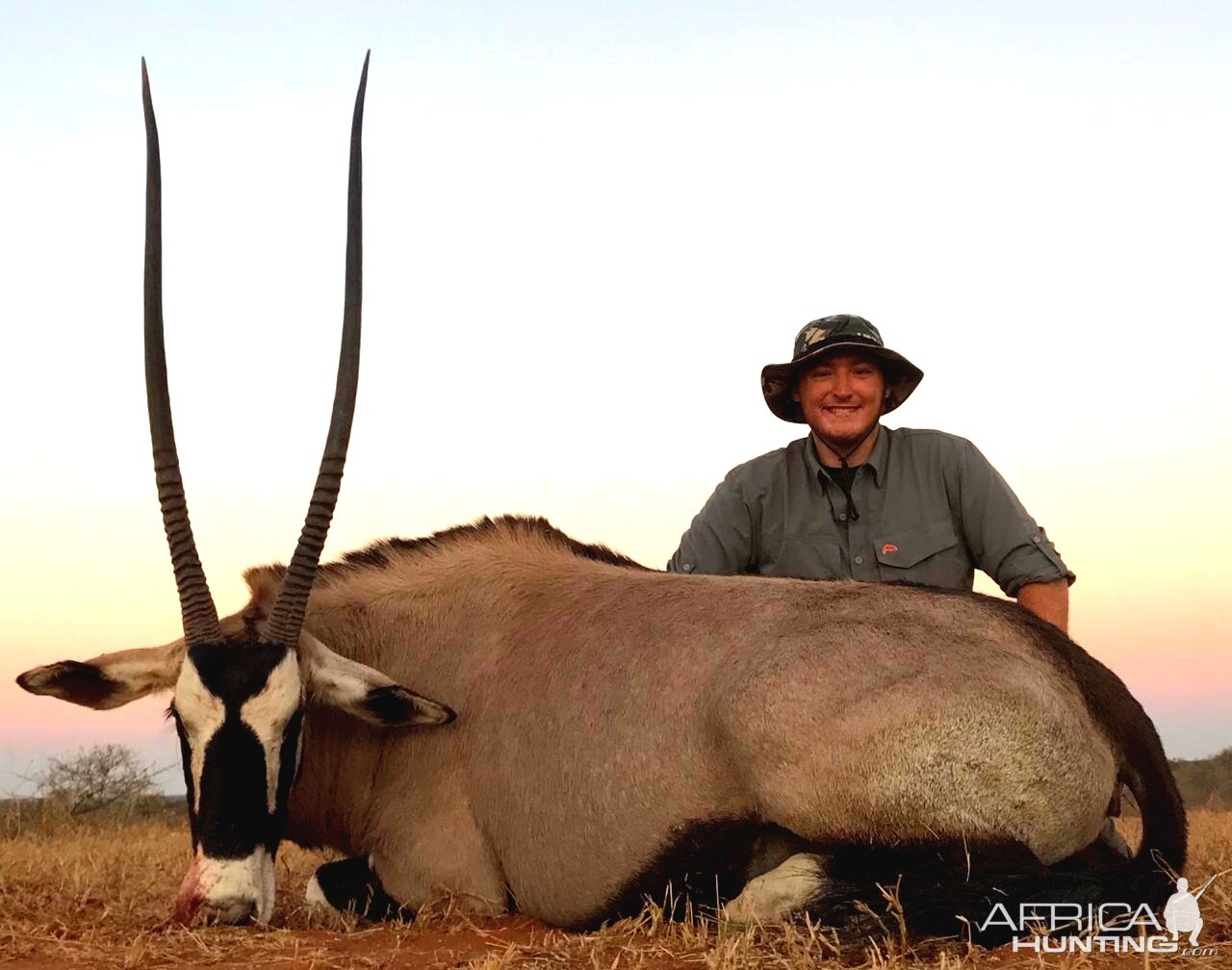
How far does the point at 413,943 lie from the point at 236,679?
105cm

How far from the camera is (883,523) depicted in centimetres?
677

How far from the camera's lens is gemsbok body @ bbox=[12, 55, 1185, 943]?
4.27 metres

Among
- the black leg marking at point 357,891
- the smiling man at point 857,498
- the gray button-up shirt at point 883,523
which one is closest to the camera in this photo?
the black leg marking at point 357,891

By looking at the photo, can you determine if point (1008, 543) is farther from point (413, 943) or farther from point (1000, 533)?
point (413, 943)

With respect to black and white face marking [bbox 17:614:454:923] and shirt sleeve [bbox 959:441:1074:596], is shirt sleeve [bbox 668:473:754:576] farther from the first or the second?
black and white face marking [bbox 17:614:454:923]

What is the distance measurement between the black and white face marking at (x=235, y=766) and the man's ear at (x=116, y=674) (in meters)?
0.34

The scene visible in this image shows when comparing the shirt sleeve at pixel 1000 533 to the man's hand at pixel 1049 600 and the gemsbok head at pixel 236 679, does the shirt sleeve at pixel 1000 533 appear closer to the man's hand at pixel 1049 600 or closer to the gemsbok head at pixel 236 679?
the man's hand at pixel 1049 600

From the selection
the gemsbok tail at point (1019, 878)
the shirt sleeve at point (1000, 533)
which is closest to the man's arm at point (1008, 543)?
the shirt sleeve at point (1000, 533)

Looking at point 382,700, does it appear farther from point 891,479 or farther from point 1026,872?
point 891,479

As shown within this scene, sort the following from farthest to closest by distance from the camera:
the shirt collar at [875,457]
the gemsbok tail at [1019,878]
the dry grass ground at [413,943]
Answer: the shirt collar at [875,457] < the gemsbok tail at [1019,878] < the dry grass ground at [413,943]

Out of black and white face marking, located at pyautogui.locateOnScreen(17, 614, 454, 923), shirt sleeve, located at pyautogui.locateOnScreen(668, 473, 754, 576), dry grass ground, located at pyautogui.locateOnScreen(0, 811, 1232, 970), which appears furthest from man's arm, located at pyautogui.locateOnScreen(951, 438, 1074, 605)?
black and white face marking, located at pyautogui.locateOnScreen(17, 614, 454, 923)

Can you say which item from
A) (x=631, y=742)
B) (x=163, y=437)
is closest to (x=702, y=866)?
(x=631, y=742)

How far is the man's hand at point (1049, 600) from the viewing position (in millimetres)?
6305

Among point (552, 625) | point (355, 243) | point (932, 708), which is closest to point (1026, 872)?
point (932, 708)
